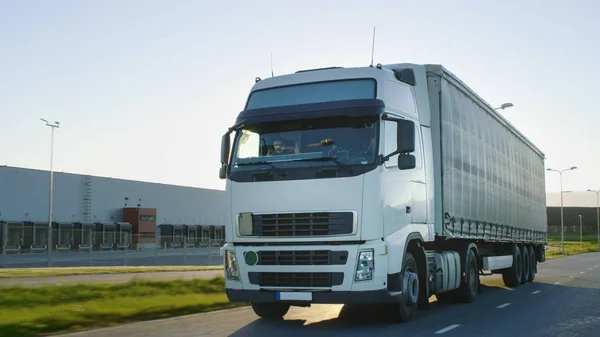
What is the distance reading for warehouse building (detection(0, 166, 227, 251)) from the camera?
202 ft

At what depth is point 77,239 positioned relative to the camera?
64.1 m

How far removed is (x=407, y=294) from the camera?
11.5 m

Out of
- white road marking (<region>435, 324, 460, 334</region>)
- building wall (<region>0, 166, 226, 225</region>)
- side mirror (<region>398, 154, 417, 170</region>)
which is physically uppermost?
building wall (<region>0, 166, 226, 225</region>)

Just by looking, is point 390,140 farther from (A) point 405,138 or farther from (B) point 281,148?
(B) point 281,148

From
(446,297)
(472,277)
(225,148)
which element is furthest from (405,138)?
(472,277)

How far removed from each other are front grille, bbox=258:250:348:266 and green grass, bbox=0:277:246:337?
336 centimetres

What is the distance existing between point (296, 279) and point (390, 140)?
2535 mm

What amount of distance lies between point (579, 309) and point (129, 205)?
2594 inches

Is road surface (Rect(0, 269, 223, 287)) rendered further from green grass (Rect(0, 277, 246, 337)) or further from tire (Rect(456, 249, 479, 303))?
tire (Rect(456, 249, 479, 303))

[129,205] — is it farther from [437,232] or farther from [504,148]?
[437,232]

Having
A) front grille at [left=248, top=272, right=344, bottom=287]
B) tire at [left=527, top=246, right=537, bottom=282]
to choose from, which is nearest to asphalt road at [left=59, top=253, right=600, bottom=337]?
front grille at [left=248, top=272, right=344, bottom=287]

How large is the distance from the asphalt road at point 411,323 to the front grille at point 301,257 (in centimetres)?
107

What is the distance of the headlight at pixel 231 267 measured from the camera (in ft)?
37.4

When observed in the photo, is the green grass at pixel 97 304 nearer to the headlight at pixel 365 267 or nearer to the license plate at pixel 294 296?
the license plate at pixel 294 296
